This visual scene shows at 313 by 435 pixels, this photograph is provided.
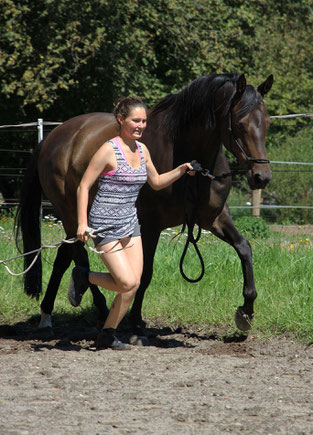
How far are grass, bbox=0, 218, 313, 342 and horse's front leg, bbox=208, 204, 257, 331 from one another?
25 centimetres

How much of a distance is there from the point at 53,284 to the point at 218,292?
151 centimetres

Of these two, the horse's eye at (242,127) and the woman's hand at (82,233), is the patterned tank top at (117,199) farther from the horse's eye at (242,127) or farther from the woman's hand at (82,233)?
the horse's eye at (242,127)

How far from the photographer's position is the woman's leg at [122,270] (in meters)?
4.69

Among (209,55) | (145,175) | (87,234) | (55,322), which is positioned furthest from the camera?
(209,55)

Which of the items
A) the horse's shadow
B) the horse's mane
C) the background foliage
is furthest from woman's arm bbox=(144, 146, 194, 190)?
the background foliage

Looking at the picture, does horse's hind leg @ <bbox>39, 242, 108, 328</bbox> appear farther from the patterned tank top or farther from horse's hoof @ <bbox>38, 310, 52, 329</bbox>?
the patterned tank top

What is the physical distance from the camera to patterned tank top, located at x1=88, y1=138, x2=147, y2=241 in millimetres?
4613

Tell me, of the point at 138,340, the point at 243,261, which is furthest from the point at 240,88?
the point at 138,340

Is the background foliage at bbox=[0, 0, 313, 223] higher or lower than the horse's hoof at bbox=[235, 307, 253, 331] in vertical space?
higher

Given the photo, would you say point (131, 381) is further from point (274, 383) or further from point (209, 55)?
point (209, 55)

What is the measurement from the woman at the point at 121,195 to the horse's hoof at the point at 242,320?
0.97 metres

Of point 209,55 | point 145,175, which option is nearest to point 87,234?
point 145,175

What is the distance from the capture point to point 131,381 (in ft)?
13.6

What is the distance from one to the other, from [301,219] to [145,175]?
12.2 m
